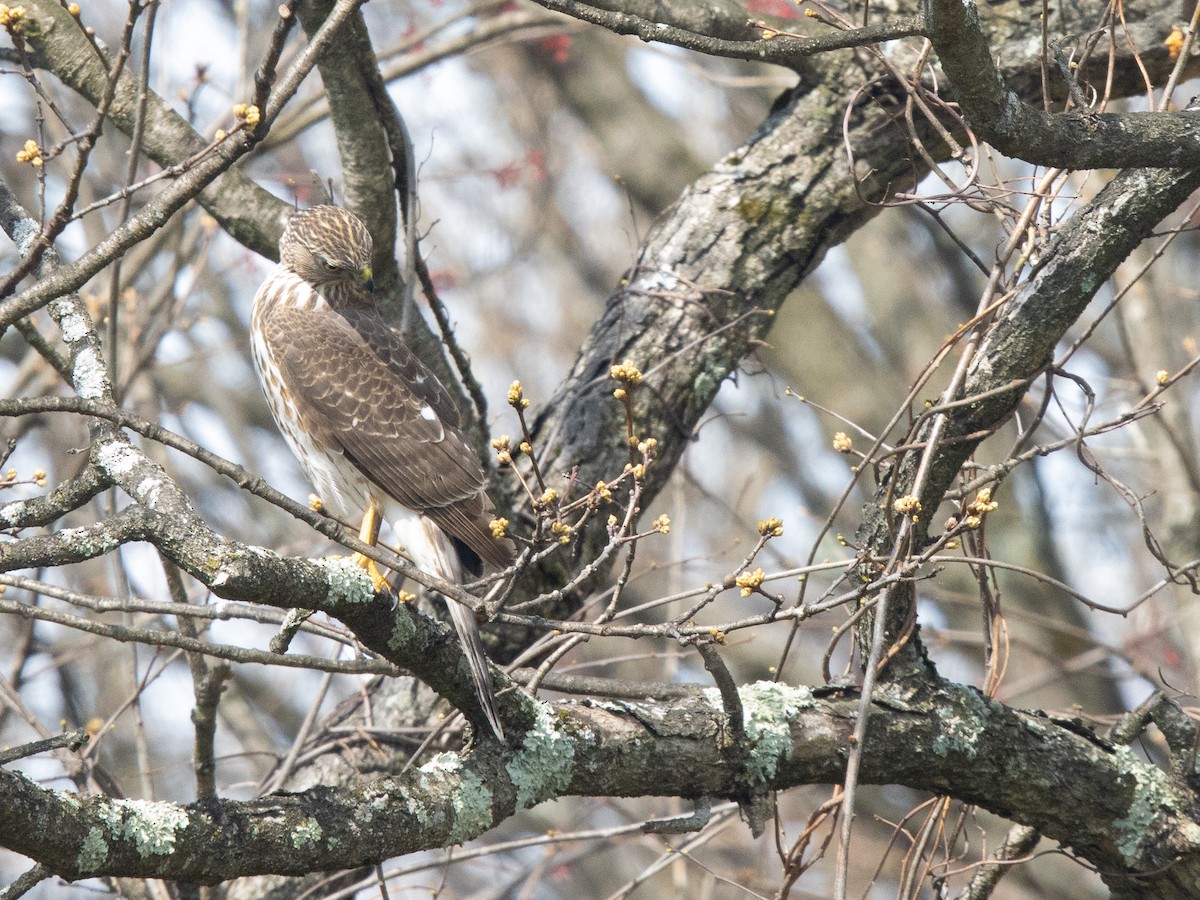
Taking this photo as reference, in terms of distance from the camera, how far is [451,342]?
4117 millimetres

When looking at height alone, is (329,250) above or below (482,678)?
above

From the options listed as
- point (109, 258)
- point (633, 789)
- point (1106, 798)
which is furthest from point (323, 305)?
point (1106, 798)

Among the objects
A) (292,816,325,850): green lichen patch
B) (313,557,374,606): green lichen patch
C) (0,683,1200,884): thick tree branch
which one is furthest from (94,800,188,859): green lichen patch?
(313,557,374,606): green lichen patch

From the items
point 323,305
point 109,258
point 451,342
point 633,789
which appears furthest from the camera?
point 323,305

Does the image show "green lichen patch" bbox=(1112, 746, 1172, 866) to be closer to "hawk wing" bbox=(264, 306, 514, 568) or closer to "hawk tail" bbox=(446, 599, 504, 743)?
"hawk tail" bbox=(446, 599, 504, 743)

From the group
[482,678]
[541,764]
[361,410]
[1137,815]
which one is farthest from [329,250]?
[1137,815]

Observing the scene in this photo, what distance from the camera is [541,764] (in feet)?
9.38

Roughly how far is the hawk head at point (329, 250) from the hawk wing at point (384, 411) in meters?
0.14

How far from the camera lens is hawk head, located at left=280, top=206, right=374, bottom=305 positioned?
4.20m

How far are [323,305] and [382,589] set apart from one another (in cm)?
209

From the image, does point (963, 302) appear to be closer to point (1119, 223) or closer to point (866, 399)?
point (866, 399)

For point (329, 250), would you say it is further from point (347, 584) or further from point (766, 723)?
point (766, 723)

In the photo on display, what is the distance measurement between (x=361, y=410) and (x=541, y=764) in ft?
5.49

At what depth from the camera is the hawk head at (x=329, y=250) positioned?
420cm
